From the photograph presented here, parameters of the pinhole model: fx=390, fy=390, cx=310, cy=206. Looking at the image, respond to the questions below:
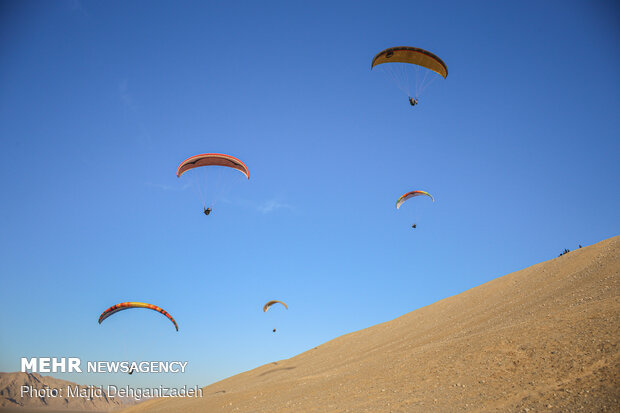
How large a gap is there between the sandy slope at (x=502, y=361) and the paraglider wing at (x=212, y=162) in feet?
46.3

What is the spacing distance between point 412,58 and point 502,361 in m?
17.2

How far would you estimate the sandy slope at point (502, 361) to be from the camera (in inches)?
518

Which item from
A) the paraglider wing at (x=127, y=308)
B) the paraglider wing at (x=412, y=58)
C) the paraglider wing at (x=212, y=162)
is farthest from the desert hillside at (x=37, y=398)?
the paraglider wing at (x=412, y=58)

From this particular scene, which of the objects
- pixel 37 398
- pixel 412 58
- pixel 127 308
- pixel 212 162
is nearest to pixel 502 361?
pixel 412 58

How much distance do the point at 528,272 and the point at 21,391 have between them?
20983cm

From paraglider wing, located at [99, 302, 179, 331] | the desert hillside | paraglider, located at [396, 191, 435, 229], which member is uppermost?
the desert hillside

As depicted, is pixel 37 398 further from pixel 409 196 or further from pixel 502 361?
pixel 502 361

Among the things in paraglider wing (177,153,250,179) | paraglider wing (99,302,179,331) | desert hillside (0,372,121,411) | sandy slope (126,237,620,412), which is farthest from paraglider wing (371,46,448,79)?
desert hillside (0,372,121,411)

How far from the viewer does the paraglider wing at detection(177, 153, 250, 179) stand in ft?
80.6

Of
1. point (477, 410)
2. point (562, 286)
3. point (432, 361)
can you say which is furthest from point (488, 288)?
point (477, 410)

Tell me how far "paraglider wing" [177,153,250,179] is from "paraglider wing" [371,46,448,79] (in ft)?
33.9

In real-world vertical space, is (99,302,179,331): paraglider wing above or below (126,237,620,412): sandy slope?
above

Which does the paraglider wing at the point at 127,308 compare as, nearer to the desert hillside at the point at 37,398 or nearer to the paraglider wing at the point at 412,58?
the paraglider wing at the point at 412,58

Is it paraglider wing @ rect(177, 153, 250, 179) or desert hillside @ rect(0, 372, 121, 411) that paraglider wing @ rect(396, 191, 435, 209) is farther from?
desert hillside @ rect(0, 372, 121, 411)
